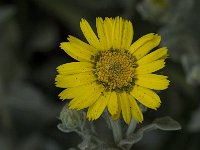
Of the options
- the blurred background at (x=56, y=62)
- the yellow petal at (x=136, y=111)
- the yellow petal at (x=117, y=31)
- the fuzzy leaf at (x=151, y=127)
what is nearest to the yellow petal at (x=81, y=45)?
the yellow petal at (x=117, y=31)

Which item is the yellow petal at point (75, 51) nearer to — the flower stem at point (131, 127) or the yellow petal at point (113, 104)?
the yellow petal at point (113, 104)

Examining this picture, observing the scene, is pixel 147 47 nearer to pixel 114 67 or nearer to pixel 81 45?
pixel 114 67

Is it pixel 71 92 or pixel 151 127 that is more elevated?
pixel 71 92

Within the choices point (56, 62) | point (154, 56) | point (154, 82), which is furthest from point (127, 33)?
point (56, 62)

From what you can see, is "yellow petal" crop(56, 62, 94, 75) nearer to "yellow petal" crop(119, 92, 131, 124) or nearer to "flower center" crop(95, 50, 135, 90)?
"flower center" crop(95, 50, 135, 90)

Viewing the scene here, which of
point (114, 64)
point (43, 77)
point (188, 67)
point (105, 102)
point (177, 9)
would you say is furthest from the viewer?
point (43, 77)

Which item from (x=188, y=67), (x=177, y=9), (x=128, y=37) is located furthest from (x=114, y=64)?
(x=177, y=9)

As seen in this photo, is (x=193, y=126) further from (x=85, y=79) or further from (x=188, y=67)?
(x=85, y=79)
